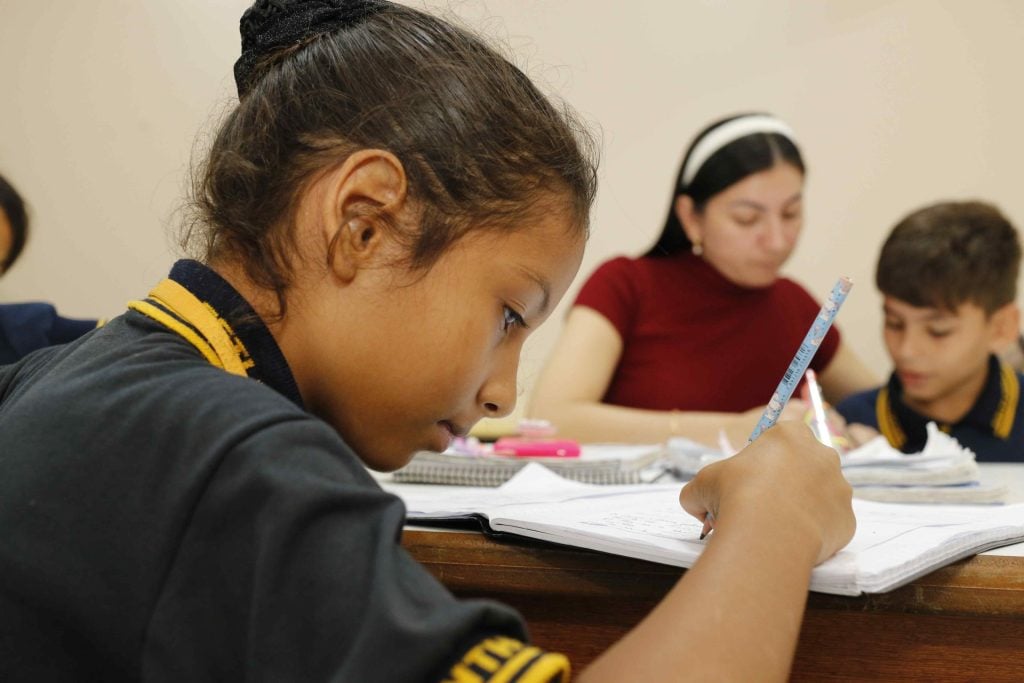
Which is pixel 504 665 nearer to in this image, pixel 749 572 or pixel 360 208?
pixel 749 572

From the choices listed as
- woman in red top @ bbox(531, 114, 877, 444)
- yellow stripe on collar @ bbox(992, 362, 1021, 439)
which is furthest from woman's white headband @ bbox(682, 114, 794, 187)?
yellow stripe on collar @ bbox(992, 362, 1021, 439)

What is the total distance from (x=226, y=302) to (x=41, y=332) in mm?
645

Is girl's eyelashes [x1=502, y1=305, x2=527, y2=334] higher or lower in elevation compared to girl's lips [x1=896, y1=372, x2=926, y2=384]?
higher

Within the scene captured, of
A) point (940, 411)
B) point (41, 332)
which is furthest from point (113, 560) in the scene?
point (940, 411)

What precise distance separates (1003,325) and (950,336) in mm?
149

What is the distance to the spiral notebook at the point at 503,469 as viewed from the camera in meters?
1.16

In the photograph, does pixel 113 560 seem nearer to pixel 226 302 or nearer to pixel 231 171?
pixel 226 302

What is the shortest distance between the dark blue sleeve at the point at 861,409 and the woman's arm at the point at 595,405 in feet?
0.57

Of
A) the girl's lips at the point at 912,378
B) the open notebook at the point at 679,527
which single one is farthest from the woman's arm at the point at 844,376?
the open notebook at the point at 679,527

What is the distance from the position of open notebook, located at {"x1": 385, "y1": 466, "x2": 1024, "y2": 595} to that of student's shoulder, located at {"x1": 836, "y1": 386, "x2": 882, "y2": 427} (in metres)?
1.04

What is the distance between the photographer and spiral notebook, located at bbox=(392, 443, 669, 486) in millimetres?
1155

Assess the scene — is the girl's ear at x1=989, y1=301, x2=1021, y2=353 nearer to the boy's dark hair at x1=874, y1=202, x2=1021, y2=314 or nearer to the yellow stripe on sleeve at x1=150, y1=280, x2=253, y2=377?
the boy's dark hair at x1=874, y1=202, x2=1021, y2=314

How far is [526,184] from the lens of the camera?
71 centimetres

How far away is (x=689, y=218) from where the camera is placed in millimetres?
2207
